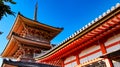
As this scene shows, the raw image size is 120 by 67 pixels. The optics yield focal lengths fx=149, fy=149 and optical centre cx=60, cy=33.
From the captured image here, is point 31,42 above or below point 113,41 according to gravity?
above

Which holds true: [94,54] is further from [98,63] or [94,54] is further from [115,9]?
[115,9]

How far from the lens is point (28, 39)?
16.7 meters

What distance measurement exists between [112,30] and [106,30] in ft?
0.76

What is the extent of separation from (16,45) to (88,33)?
13.1m

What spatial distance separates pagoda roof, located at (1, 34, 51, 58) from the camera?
16328 mm

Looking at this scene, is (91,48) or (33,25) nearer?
(91,48)

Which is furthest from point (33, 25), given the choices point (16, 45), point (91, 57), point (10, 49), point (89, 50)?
point (91, 57)

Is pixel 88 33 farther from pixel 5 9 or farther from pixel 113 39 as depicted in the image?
pixel 5 9

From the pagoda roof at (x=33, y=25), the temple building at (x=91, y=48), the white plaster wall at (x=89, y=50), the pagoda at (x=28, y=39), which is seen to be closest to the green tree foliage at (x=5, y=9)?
Answer: the temple building at (x=91, y=48)

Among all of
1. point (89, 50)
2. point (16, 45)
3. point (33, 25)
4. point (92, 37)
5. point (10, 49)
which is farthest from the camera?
point (10, 49)

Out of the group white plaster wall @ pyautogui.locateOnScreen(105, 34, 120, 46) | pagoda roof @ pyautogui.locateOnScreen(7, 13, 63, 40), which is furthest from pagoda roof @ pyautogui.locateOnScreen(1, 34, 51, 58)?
white plaster wall @ pyautogui.locateOnScreen(105, 34, 120, 46)

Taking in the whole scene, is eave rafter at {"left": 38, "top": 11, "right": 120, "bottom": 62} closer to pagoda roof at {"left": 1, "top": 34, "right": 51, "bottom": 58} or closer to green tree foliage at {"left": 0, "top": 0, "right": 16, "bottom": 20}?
green tree foliage at {"left": 0, "top": 0, "right": 16, "bottom": 20}

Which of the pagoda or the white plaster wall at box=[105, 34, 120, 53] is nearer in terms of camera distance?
the white plaster wall at box=[105, 34, 120, 53]

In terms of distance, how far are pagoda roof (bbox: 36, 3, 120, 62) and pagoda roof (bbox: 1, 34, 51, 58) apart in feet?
26.7
